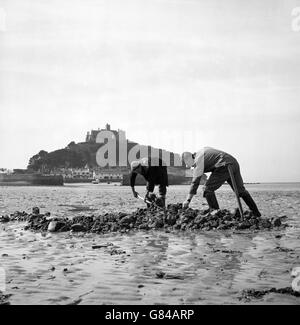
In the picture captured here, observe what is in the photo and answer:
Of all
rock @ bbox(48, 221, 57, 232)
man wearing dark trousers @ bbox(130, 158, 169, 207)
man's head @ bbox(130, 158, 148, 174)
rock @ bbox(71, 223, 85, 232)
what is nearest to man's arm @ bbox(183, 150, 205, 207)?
man wearing dark trousers @ bbox(130, 158, 169, 207)

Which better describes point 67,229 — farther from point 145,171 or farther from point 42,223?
point 145,171

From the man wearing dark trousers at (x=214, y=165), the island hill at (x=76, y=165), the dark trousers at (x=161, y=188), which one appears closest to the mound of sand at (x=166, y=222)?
the dark trousers at (x=161, y=188)

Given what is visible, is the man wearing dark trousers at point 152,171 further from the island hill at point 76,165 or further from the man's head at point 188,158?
the island hill at point 76,165

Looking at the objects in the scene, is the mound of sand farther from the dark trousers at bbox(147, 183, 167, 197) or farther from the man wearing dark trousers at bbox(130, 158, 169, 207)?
the man wearing dark trousers at bbox(130, 158, 169, 207)

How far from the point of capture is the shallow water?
15.6ft

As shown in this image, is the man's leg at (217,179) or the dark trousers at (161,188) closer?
the man's leg at (217,179)

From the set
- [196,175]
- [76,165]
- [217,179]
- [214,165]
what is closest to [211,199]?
[217,179]

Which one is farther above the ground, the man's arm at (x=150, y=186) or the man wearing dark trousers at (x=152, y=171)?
the man wearing dark trousers at (x=152, y=171)

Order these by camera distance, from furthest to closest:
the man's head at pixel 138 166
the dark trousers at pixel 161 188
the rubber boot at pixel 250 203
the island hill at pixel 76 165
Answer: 1. the island hill at pixel 76 165
2. the dark trousers at pixel 161 188
3. the man's head at pixel 138 166
4. the rubber boot at pixel 250 203

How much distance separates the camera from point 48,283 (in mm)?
5387

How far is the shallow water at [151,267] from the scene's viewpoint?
4.76m

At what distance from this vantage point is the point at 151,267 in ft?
20.6
